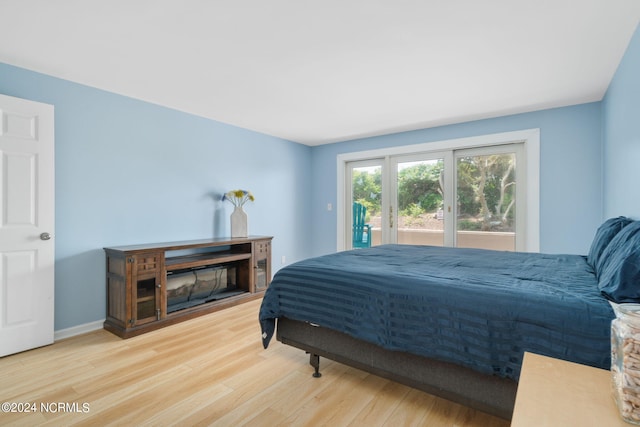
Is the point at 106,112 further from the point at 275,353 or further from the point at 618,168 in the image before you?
the point at 618,168

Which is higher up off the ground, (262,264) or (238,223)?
(238,223)

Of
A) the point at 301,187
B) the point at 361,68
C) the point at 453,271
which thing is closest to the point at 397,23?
the point at 361,68

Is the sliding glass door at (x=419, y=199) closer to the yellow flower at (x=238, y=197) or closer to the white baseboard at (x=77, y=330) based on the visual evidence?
the yellow flower at (x=238, y=197)

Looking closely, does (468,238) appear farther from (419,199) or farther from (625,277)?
(625,277)

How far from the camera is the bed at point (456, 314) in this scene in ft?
4.37

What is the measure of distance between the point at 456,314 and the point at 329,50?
197 centimetres

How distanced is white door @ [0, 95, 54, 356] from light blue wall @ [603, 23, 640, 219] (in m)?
4.43

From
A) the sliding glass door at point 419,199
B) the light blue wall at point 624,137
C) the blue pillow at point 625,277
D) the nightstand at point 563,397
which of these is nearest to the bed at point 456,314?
the blue pillow at point 625,277

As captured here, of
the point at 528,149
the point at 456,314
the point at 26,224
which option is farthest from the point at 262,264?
the point at 528,149

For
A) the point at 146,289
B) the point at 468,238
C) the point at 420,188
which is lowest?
the point at 146,289

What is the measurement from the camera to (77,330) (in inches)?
113

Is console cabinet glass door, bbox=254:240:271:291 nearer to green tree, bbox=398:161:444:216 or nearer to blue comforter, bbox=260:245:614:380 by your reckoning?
blue comforter, bbox=260:245:614:380

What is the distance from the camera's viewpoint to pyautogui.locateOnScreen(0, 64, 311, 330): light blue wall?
2.80 m

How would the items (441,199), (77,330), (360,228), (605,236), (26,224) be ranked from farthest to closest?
(360,228) → (441,199) → (77,330) → (26,224) → (605,236)
